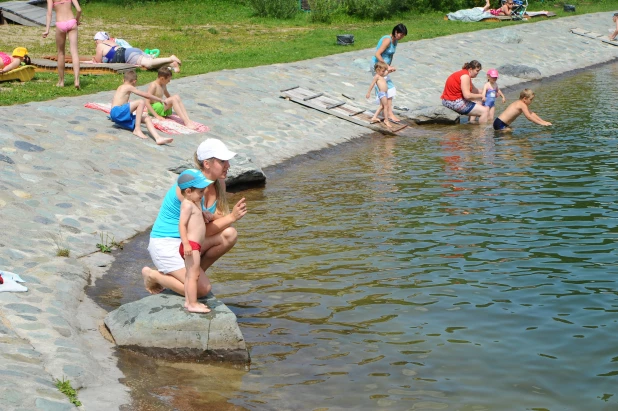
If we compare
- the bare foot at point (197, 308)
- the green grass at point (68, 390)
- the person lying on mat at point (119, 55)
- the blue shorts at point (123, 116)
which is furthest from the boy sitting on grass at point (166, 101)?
the green grass at point (68, 390)

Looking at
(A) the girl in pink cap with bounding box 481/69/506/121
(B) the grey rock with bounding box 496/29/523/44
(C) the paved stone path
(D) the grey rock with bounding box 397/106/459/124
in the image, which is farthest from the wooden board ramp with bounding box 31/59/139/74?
(B) the grey rock with bounding box 496/29/523/44

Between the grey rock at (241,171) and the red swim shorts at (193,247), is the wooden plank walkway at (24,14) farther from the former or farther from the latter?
the red swim shorts at (193,247)

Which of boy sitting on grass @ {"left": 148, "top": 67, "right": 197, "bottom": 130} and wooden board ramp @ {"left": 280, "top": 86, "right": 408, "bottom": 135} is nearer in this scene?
boy sitting on grass @ {"left": 148, "top": 67, "right": 197, "bottom": 130}

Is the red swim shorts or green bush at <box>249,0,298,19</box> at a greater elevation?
green bush at <box>249,0,298,19</box>

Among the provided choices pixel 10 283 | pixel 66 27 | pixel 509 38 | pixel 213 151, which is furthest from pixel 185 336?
pixel 509 38

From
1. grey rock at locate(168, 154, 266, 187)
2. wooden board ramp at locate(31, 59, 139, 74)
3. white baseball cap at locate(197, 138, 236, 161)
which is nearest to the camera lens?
white baseball cap at locate(197, 138, 236, 161)

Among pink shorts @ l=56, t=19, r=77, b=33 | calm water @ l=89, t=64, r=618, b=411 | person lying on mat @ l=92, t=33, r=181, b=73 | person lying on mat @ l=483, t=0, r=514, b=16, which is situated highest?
person lying on mat @ l=483, t=0, r=514, b=16

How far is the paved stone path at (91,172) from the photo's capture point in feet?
22.2

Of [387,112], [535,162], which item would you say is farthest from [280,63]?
[535,162]

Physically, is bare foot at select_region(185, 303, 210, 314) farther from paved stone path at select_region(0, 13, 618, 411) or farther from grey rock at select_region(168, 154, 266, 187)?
grey rock at select_region(168, 154, 266, 187)

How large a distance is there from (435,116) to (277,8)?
16803mm

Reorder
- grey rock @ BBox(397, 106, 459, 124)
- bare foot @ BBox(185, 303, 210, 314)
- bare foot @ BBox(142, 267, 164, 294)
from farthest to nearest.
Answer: grey rock @ BBox(397, 106, 459, 124) < bare foot @ BBox(142, 267, 164, 294) < bare foot @ BBox(185, 303, 210, 314)

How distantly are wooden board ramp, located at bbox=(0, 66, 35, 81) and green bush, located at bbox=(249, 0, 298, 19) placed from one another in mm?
17404

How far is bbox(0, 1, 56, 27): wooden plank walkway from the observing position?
30484mm
